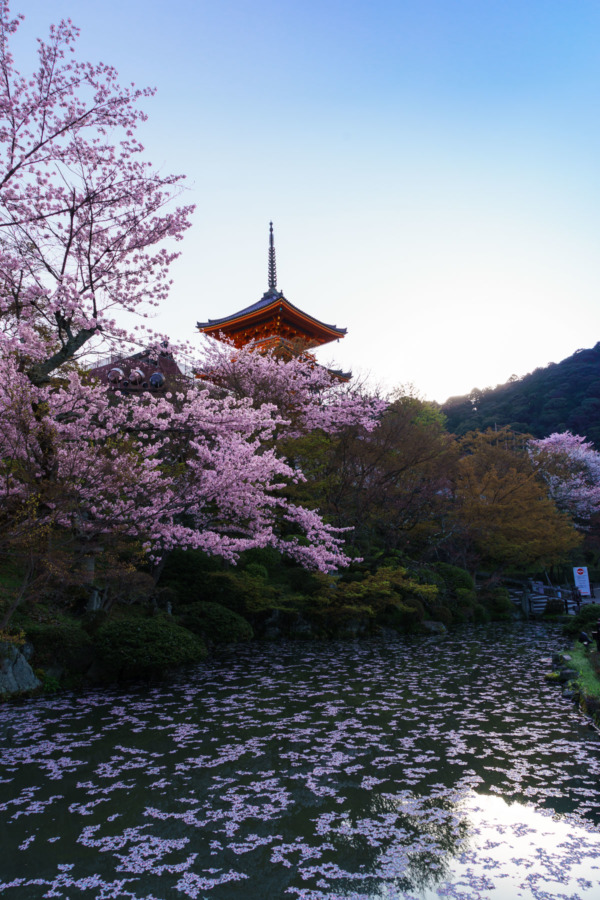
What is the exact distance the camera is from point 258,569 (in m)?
14.3

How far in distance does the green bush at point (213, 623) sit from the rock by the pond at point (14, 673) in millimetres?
3580

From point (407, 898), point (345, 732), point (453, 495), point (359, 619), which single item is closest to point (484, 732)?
point (345, 732)

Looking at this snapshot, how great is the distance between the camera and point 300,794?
478 centimetres

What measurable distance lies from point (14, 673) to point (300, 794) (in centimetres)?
549

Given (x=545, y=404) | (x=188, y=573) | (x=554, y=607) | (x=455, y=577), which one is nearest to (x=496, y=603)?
(x=455, y=577)

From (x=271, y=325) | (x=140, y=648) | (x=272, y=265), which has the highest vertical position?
(x=272, y=265)

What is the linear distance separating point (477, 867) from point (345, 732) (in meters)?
3.01

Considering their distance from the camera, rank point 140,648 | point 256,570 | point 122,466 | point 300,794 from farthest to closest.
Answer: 1. point 256,570
2. point 140,648
3. point 122,466
4. point 300,794

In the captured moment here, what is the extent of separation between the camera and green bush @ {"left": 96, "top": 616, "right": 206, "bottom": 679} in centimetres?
877

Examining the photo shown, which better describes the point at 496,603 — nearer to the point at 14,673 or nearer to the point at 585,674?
the point at 585,674

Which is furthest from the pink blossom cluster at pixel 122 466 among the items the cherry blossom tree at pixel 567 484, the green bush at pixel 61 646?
the cherry blossom tree at pixel 567 484

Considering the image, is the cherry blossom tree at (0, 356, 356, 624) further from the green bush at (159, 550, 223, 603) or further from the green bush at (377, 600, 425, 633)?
the green bush at (377, 600, 425, 633)

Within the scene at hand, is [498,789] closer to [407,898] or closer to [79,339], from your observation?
[407,898]

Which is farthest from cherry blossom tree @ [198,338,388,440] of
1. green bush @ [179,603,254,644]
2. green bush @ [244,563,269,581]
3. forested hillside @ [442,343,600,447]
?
forested hillside @ [442,343,600,447]
